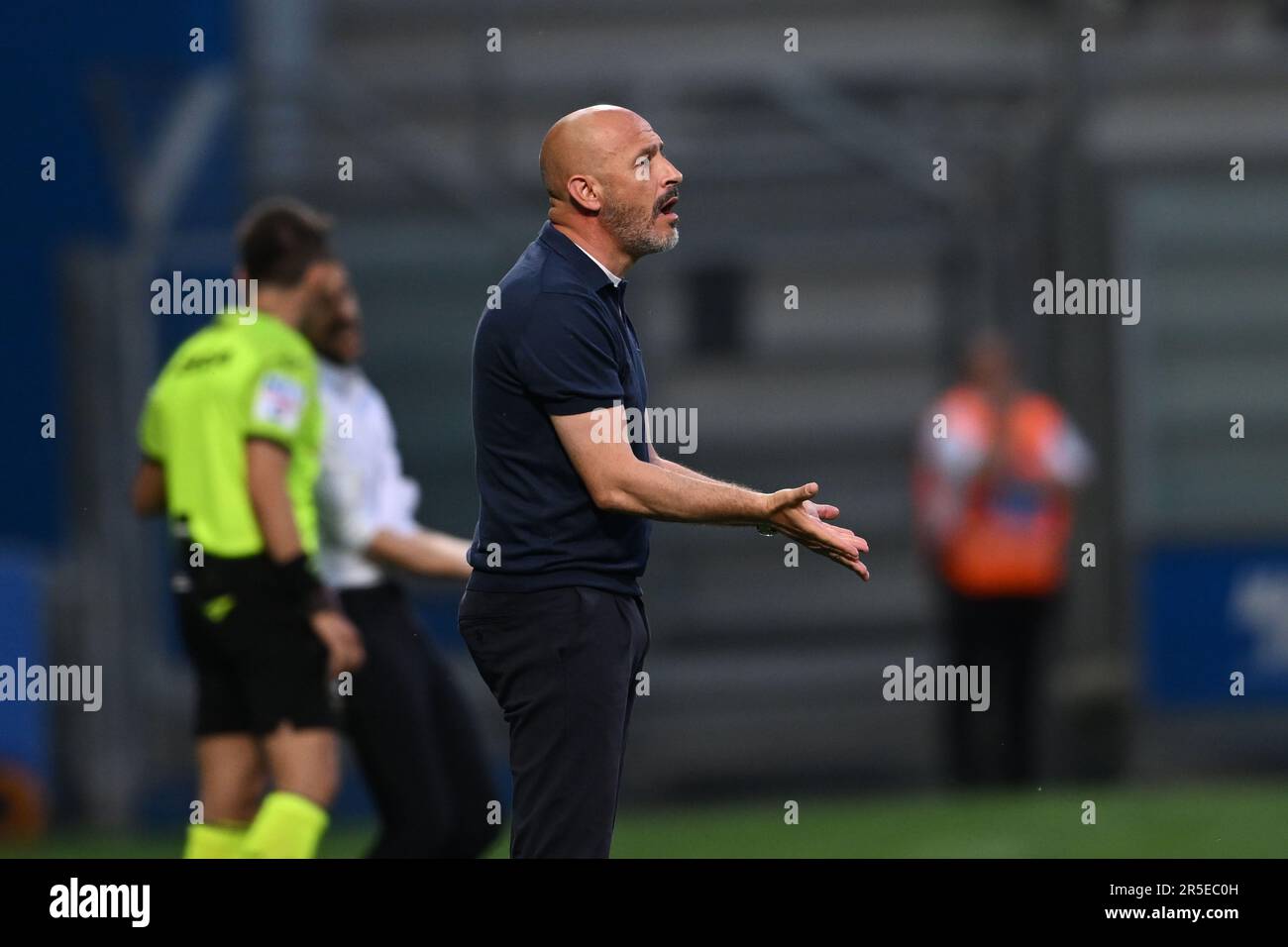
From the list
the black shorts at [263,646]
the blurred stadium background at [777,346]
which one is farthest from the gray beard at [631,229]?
the blurred stadium background at [777,346]

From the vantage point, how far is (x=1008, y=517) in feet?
35.7

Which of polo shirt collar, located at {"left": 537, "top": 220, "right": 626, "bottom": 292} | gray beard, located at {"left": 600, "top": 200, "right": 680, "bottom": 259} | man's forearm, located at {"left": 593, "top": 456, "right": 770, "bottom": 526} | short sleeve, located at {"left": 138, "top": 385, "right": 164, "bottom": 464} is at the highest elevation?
gray beard, located at {"left": 600, "top": 200, "right": 680, "bottom": 259}

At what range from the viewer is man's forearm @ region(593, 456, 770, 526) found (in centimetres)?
486

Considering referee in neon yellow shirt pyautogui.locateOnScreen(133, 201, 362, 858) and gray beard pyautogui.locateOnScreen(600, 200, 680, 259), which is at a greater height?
gray beard pyautogui.locateOnScreen(600, 200, 680, 259)

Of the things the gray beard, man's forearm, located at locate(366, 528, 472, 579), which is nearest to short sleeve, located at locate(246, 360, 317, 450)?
man's forearm, located at locate(366, 528, 472, 579)

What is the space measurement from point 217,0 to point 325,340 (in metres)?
7.09

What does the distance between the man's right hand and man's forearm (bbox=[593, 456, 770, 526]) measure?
5.01ft

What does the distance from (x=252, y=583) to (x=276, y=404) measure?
48 cm

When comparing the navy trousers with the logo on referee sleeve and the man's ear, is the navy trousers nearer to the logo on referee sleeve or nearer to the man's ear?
the man's ear

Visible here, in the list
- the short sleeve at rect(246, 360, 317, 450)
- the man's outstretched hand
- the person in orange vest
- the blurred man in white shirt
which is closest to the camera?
the man's outstretched hand

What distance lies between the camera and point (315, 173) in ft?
38.8

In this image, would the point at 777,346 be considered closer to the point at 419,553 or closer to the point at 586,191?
the point at 419,553

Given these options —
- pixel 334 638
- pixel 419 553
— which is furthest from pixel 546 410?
pixel 419 553
